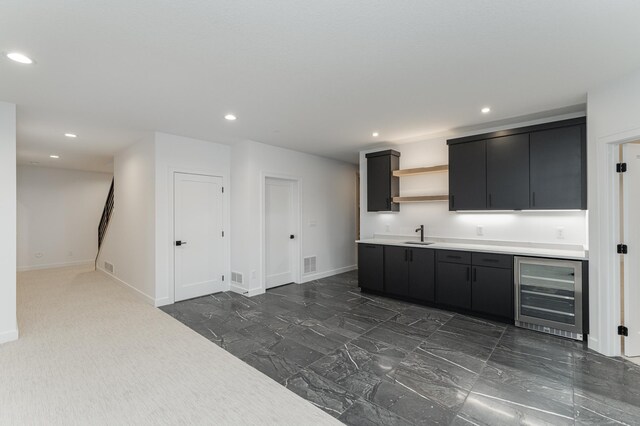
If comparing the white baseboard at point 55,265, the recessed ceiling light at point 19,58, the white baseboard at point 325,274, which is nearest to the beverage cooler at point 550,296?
the white baseboard at point 325,274

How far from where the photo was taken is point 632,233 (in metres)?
2.82

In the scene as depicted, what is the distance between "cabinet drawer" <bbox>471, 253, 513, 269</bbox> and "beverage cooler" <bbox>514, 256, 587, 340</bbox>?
0.08 m

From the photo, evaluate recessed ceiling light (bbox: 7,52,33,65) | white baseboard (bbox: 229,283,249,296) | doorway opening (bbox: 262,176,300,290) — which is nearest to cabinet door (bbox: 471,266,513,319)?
doorway opening (bbox: 262,176,300,290)

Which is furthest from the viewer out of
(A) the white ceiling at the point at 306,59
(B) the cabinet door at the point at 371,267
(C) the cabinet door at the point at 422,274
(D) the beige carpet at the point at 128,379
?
(B) the cabinet door at the point at 371,267

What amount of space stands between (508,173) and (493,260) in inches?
46.9

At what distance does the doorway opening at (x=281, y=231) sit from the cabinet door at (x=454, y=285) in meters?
2.72

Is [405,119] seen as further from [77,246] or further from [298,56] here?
[77,246]

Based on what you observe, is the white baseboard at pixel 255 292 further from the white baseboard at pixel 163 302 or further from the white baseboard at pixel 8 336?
the white baseboard at pixel 8 336

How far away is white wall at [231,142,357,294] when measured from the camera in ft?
16.4

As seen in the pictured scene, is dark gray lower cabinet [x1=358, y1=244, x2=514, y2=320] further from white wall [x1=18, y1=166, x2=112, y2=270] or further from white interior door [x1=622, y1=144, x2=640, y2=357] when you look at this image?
white wall [x1=18, y1=166, x2=112, y2=270]

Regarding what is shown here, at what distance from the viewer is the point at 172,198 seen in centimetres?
459

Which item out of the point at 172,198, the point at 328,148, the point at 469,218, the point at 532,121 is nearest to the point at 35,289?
the point at 172,198

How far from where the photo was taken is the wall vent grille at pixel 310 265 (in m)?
5.94

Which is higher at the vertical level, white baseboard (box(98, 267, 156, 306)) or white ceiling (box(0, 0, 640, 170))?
white ceiling (box(0, 0, 640, 170))
